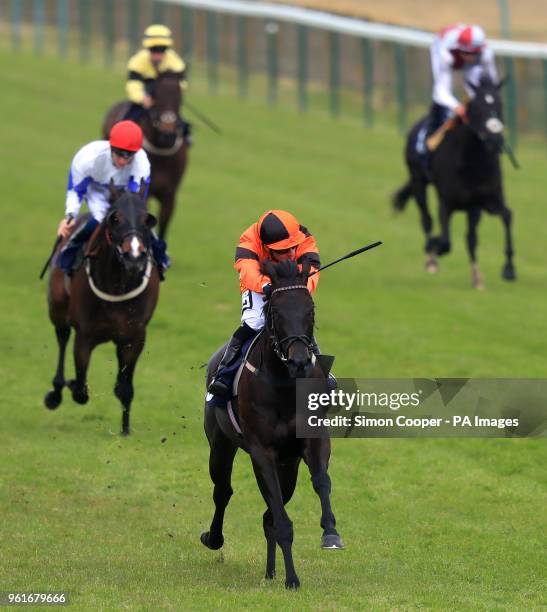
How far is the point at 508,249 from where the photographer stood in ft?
65.6

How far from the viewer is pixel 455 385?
47.6ft

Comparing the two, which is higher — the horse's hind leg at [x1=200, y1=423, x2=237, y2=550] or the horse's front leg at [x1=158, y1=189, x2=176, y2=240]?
the horse's front leg at [x1=158, y1=189, x2=176, y2=240]

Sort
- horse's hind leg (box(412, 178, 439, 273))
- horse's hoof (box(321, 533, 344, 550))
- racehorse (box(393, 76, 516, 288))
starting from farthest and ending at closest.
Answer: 1. horse's hind leg (box(412, 178, 439, 273))
2. racehorse (box(393, 76, 516, 288))
3. horse's hoof (box(321, 533, 344, 550))

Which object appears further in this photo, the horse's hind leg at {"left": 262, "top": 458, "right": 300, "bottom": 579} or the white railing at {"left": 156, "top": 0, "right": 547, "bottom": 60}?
the white railing at {"left": 156, "top": 0, "right": 547, "bottom": 60}

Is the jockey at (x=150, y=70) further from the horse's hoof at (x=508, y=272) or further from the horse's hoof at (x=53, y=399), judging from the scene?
the horse's hoof at (x=53, y=399)

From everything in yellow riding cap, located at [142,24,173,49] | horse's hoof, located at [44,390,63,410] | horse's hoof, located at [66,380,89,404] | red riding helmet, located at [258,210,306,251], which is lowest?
horse's hoof, located at [66,380,89,404]

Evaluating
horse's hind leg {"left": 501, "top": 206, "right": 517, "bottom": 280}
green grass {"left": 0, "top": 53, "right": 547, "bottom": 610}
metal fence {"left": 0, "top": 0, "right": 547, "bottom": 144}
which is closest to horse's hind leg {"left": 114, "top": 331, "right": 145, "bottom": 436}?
green grass {"left": 0, "top": 53, "right": 547, "bottom": 610}

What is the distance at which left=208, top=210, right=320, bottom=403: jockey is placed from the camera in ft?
30.7

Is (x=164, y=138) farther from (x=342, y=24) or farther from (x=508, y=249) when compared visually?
(x=342, y=24)

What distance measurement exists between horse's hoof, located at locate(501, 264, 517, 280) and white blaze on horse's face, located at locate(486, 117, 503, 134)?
2.41 meters

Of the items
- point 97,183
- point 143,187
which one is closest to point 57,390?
point 97,183

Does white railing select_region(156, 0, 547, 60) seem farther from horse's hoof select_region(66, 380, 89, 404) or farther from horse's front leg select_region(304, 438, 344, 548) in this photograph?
horse's front leg select_region(304, 438, 344, 548)

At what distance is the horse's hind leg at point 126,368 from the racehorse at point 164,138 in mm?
6172

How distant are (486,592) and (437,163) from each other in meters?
10.8
